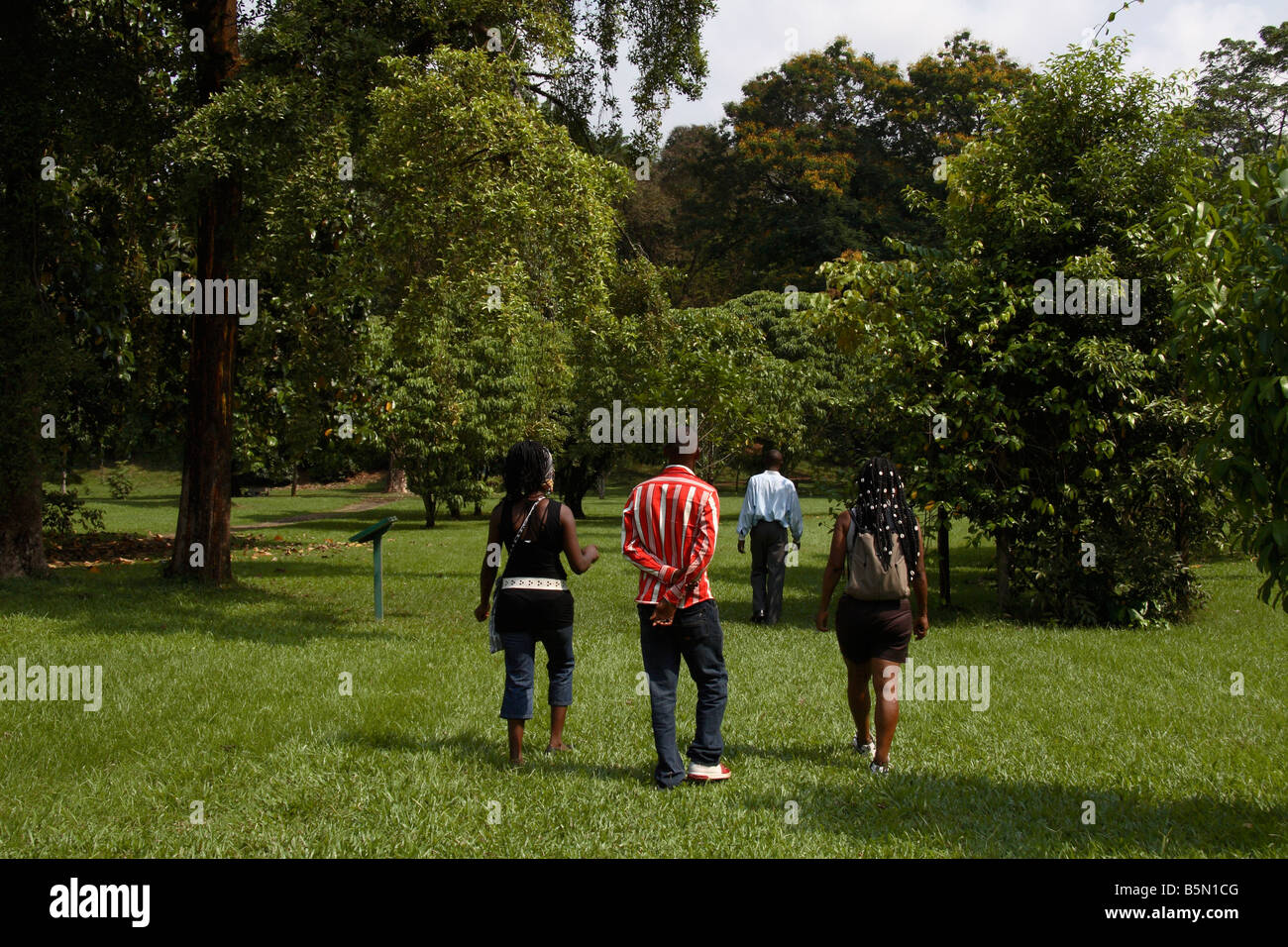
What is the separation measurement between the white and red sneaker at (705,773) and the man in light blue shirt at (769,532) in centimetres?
673

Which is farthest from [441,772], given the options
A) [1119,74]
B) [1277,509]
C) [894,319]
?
[1119,74]

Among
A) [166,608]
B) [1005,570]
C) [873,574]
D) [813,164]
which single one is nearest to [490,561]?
[873,574]

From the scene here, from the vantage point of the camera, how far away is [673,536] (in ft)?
19.6

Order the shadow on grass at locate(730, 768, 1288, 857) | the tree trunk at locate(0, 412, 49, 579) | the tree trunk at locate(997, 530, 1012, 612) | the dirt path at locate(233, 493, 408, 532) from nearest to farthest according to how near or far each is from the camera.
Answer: the shadow on grass at locate(730, 768, 1288, 857) < the tree trunk at locate(997, 530, 1012, 612) < the tree trunk at locate(0, 412, 49, 579) < the dirt path at locate(233, 493, 408, 532)

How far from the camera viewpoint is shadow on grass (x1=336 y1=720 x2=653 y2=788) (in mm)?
6273

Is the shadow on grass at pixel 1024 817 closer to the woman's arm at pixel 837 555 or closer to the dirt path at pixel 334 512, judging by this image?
the woman's arm at pixel 837 555

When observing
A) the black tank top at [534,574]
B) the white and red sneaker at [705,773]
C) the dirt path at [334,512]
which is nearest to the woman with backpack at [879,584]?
the white and red sneaker at [705,773]

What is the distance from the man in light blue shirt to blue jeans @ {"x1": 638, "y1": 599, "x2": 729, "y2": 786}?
6752 mm

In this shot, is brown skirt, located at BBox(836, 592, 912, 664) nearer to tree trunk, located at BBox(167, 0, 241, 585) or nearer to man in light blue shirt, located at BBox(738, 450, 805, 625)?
man in light blue shirt, located at BBox(738, 450, 805, 625)

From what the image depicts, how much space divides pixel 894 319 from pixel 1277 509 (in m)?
8.31

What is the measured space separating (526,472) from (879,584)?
229 centimetres

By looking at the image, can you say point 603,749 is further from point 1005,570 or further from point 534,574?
point 1005,570

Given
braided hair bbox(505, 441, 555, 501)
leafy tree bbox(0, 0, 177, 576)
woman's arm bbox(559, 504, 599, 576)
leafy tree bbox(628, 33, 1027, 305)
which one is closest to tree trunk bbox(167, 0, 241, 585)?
leafy tree bbox(0, 0, 177, 576)

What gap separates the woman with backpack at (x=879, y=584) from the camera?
6312 mm
